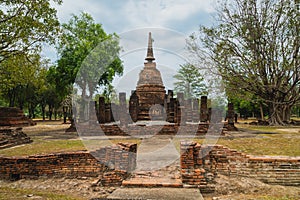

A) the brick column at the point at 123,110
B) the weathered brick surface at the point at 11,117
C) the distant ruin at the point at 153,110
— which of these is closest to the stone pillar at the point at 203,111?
the distant ruin at the point at 153,110

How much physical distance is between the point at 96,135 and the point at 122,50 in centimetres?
1364

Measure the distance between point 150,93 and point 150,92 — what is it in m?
0.10

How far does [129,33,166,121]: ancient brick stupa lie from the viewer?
22661 millimetres

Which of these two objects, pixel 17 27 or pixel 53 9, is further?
pixel 53 9

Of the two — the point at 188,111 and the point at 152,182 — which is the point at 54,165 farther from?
the point at 188,111

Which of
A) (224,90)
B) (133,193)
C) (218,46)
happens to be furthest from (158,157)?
(224,90)

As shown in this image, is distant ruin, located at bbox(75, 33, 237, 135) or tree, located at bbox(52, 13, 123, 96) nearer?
distant ruin, located at bbox(75, 33, 237, 135)

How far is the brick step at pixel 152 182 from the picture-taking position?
5250mm

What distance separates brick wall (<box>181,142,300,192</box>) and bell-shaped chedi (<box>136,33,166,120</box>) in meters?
15.0

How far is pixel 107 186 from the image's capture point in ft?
19.2

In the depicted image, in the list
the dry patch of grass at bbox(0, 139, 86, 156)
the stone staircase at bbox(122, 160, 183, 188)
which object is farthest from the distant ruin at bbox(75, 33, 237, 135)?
the stone staircase at bbox(122, 160, 183, 188)

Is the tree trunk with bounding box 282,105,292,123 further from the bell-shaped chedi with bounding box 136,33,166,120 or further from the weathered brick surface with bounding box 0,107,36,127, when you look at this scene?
the weathered brick surface with bounding box 0,107,36,127

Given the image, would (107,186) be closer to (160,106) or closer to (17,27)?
(17,27)

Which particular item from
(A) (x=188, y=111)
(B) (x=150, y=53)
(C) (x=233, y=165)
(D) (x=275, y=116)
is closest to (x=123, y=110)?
(A) (x=188, y=111)
